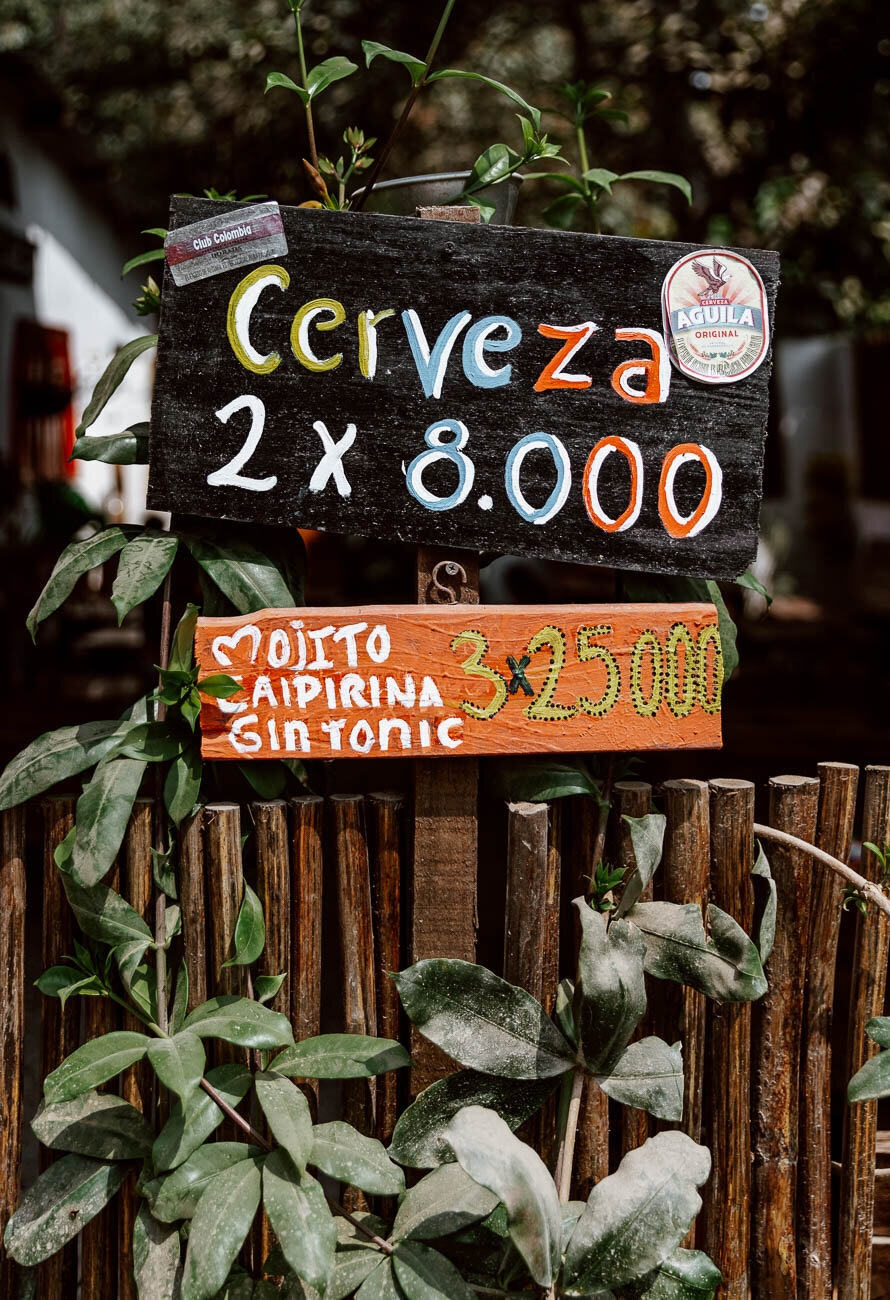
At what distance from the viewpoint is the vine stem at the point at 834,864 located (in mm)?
1596

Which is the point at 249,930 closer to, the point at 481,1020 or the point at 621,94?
the point at 481,1020

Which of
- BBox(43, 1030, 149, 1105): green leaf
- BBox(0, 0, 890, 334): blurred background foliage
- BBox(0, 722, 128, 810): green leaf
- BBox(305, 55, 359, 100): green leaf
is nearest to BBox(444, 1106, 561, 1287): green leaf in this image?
BBox(43, 1030, 149, 1105): green leaf

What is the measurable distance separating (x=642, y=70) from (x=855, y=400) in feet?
15.1

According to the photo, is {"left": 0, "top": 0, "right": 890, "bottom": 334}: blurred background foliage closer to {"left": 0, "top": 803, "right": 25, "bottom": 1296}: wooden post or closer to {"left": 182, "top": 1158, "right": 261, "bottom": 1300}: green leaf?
{"left": 0, "top": 803, "right": 25, "bottom": 1296}: wooden post

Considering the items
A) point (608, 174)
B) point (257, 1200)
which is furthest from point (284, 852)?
point (608, 174)

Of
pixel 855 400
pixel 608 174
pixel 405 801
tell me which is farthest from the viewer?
pixel 855 400

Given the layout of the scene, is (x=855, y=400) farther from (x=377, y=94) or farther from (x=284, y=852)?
(x=284, y=852)

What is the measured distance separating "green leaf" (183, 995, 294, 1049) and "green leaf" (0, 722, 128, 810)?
0.37m

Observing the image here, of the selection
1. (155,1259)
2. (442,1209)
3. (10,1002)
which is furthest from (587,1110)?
(10,1002)

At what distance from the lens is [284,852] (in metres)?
1.55

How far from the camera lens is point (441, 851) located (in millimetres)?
1573

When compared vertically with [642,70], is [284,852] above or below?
below

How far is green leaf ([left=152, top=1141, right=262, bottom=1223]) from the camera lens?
55.2 inches

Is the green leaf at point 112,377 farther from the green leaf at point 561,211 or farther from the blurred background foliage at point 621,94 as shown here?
the blurred background foliage at point 621,94
